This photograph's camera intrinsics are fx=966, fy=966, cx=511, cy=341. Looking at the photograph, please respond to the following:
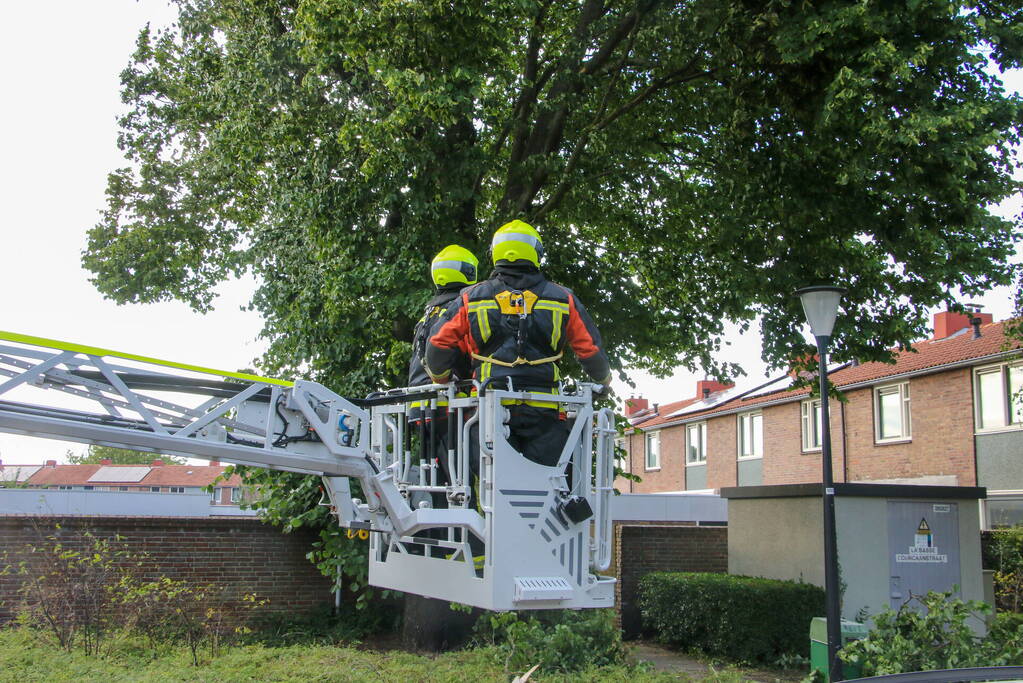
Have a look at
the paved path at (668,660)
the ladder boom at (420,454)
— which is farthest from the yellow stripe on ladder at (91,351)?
the paved path at (668,660)

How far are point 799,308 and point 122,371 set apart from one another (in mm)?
9314

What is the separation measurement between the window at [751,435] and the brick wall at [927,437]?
18.3 ft

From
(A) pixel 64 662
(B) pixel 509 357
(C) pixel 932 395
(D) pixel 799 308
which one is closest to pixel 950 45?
(D) pixel 799 308

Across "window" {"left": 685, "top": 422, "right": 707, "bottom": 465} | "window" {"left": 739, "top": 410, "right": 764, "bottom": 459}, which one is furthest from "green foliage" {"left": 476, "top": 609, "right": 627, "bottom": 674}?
"window" {"left": 685, "top": 422, "right": 707, "bottom": 465}

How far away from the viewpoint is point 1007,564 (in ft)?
55.5

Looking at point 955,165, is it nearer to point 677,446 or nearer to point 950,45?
point 950,45

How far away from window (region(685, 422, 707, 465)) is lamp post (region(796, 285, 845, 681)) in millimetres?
28226

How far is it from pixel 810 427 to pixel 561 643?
22811 millimetres

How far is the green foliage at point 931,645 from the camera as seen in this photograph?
8.43m

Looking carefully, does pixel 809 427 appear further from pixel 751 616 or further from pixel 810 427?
pixel 751 616

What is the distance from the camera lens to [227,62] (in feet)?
39.1

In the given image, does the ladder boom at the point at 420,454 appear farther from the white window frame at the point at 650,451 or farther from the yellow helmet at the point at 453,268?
the white window frame at the point at 650,451

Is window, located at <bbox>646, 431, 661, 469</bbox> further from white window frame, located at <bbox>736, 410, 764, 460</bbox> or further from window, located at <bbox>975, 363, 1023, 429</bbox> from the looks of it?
window, located at <bbox>975, 363, 1023, 429</bbox>

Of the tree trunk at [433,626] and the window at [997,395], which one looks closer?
the tree trunk at [433,626]
